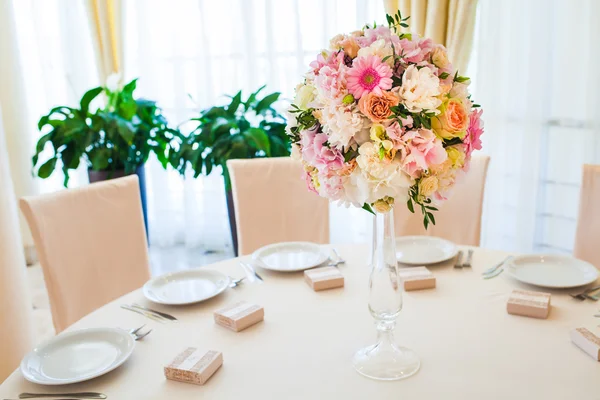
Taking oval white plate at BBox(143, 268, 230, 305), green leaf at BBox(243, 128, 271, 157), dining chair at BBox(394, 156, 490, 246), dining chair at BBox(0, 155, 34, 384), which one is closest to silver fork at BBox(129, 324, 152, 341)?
oval white plate at BBox(143, 268, 230, 305)

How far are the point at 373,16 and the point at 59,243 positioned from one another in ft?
7.11

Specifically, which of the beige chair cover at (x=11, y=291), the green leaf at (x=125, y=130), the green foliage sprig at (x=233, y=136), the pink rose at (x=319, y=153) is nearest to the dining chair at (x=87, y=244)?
the beige chair cover at (x=11, y=291)

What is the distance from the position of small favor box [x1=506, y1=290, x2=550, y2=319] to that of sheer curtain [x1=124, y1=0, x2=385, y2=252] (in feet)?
7.05

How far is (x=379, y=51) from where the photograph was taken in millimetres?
1104

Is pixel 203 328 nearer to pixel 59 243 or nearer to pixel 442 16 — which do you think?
pixel 59 243

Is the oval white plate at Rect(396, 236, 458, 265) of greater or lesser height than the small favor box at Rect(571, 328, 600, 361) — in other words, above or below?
above

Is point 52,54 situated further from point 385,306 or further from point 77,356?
point 385,306

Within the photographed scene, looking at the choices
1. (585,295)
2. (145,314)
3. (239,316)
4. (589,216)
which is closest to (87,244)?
(145,314)

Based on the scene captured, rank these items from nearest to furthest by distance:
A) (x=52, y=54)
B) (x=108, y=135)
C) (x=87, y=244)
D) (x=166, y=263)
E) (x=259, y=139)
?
(x=87, y=244)
(x=259, y=139)
(x=108, y=135)
(x=166, y=263)
(x=52, y=54)

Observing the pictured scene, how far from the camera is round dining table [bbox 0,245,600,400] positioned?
1.16 metres

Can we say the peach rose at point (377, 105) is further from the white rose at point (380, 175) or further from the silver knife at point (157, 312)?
the silver knife at point (157, 312)

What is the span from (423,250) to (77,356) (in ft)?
3.43

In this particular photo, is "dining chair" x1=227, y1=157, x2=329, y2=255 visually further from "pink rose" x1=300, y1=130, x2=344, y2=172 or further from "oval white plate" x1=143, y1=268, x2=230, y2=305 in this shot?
"pink rose" x1=300, y1=130, x2=344, y2=172

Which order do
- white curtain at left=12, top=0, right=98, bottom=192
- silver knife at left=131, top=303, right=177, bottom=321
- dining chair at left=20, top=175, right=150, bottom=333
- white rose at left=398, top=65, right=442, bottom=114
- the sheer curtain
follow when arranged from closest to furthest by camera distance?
1. white rose at left=398, top=65, right=442, bottom=114
2. silver knife at left=131, top=303, right=177, bottom=321
3. dining chair at left=20, top=175, right=150, bottom=333
4. the sheer curtain
5. white curtain at left=12, top=0, right=98, bottom=192
